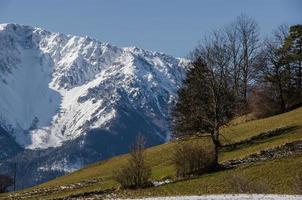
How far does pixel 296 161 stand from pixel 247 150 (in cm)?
948

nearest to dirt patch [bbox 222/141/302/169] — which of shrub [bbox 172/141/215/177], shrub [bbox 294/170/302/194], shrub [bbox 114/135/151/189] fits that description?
shrub [bbox 172/141/215/177]

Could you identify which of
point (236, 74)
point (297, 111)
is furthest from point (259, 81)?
point (297, 111)

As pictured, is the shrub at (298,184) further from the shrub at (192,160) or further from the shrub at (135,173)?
the shrub at (135,173)

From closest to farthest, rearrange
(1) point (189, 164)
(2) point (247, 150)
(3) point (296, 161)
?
(3) point (296, 161) < (1) point (189, 164) < (2) point (247, 150)

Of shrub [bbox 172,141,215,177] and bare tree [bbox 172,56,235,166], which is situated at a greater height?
bare tree [bbox 172,56,235,166]

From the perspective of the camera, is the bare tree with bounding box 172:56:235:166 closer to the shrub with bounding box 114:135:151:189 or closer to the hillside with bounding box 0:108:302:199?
the hillside with bounding box 0:108:302:199

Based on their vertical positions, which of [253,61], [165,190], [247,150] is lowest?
[165,190]

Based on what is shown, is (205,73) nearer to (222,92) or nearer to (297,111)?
(222,92)

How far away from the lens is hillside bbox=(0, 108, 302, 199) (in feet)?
134

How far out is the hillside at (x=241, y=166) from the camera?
134ft

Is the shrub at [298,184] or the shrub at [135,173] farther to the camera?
the shrub at [135,173]

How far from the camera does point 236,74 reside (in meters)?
84.5

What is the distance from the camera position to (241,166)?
45406 mm

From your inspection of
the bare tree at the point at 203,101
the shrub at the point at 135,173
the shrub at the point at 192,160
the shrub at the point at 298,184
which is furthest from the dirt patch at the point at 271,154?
the shrub at the point at 298,184
